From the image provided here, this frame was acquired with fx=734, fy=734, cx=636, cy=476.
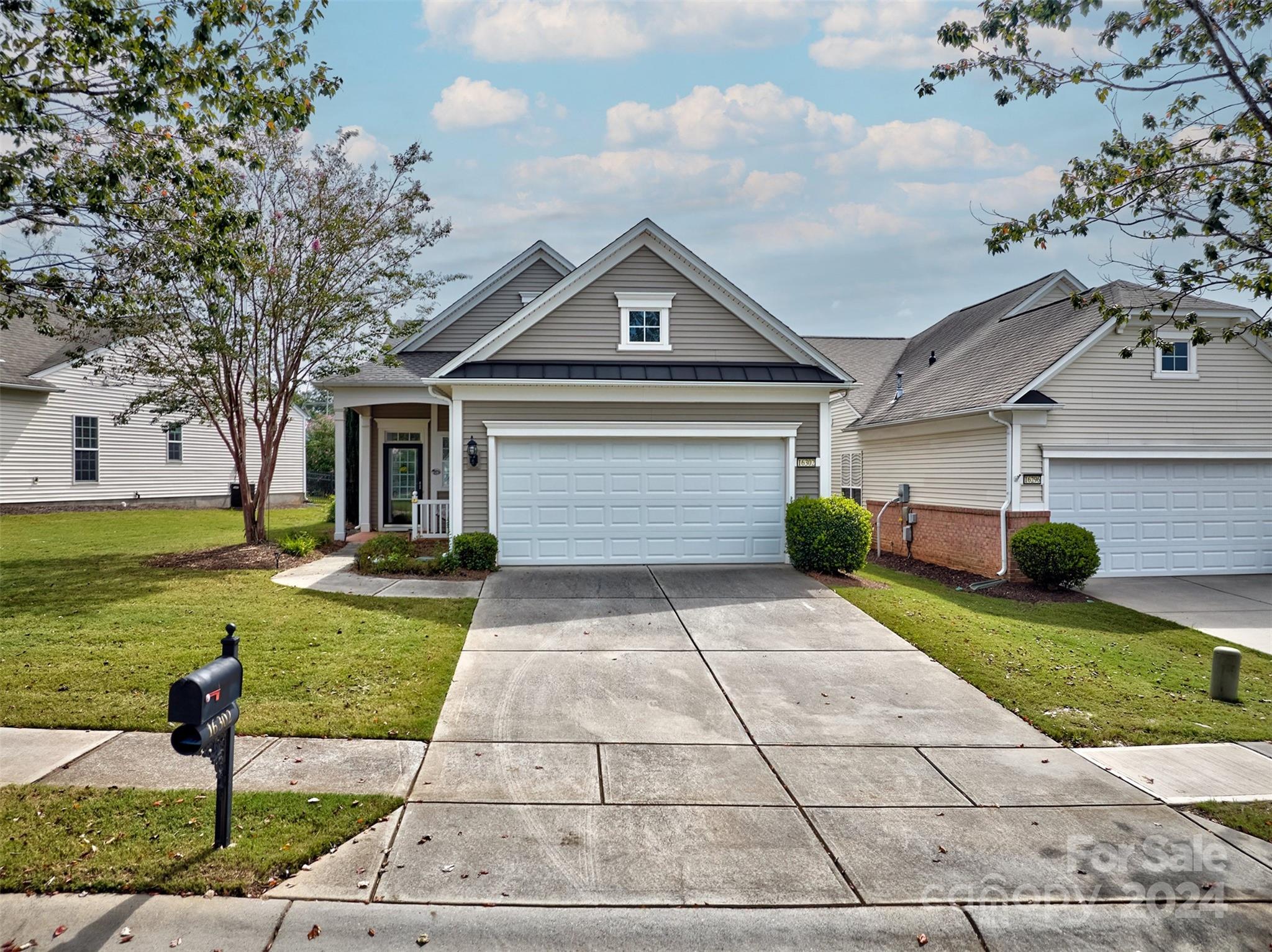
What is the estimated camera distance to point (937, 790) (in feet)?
16.9

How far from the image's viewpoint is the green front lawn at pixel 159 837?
12.3 ft

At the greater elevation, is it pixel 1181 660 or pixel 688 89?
pixel 688 89

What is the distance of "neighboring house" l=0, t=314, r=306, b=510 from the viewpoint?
2147cm

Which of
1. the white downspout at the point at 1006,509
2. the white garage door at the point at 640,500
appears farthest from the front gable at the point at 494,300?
the white downspout at the point at 1006,509

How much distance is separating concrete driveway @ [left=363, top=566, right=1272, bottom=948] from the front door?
12.4m

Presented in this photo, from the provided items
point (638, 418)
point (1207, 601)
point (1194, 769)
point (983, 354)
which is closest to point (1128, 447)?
point (1207, 601)

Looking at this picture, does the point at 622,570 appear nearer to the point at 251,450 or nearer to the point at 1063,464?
the point at 1063,464

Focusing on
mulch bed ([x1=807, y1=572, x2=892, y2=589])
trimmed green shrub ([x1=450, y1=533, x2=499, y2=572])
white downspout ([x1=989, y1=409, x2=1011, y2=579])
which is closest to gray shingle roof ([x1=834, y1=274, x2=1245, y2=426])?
white downspout ([x1=989, y1=409, x2=1011, y2=579])

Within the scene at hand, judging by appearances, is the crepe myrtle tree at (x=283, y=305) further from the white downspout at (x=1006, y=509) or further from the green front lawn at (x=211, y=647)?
the white downspout at (x=1006, y=509)

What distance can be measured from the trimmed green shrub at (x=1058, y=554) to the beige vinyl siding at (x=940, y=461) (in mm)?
1398

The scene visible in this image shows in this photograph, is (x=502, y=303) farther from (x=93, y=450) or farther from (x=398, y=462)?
(x=93, y=450)

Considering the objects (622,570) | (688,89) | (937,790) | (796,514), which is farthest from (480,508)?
(937,790)

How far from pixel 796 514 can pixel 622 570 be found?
331cm

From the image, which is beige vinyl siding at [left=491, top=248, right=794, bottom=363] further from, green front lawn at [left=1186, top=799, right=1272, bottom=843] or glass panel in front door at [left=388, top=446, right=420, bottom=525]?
green front lawn at [left=1186, top=799, right=1272, bottom=843]
